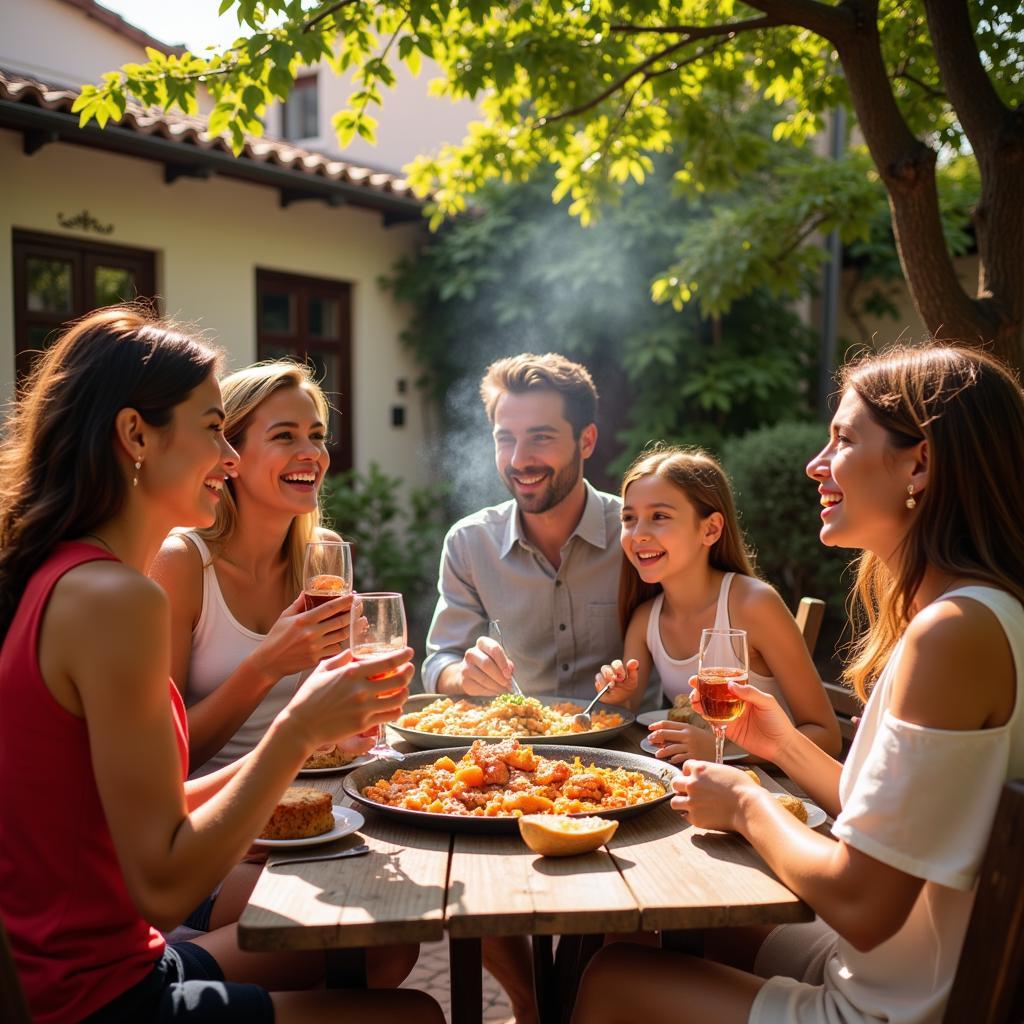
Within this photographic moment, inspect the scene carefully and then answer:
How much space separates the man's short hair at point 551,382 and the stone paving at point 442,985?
2001mm

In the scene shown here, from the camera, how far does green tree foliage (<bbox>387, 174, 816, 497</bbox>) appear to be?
10.6 meters

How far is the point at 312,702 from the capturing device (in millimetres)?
1948

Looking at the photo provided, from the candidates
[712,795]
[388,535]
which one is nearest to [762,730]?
[712,795]

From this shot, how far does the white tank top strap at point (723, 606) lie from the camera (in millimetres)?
3388

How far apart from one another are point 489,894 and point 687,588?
1.83m

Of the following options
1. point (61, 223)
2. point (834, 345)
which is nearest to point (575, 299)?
point (834, 345)

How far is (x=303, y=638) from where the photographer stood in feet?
8.73

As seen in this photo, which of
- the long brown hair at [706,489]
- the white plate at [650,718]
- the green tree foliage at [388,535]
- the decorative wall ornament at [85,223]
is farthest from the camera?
the green tree foliage at [388,535]

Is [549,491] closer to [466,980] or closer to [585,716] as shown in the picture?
[585,716]

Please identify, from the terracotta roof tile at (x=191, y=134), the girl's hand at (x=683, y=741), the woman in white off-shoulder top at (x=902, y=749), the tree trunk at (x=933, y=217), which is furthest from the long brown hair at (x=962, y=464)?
the terracotta roof tile at (x=191, y=134)

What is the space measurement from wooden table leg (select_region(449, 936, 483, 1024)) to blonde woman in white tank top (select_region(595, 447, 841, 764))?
115 cm

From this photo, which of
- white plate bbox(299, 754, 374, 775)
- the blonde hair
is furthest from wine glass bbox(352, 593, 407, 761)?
the blonde hair

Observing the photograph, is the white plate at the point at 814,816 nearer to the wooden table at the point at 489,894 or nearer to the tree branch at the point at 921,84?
the wooden table at the point at 489,894

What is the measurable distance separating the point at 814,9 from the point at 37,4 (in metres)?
8.50
